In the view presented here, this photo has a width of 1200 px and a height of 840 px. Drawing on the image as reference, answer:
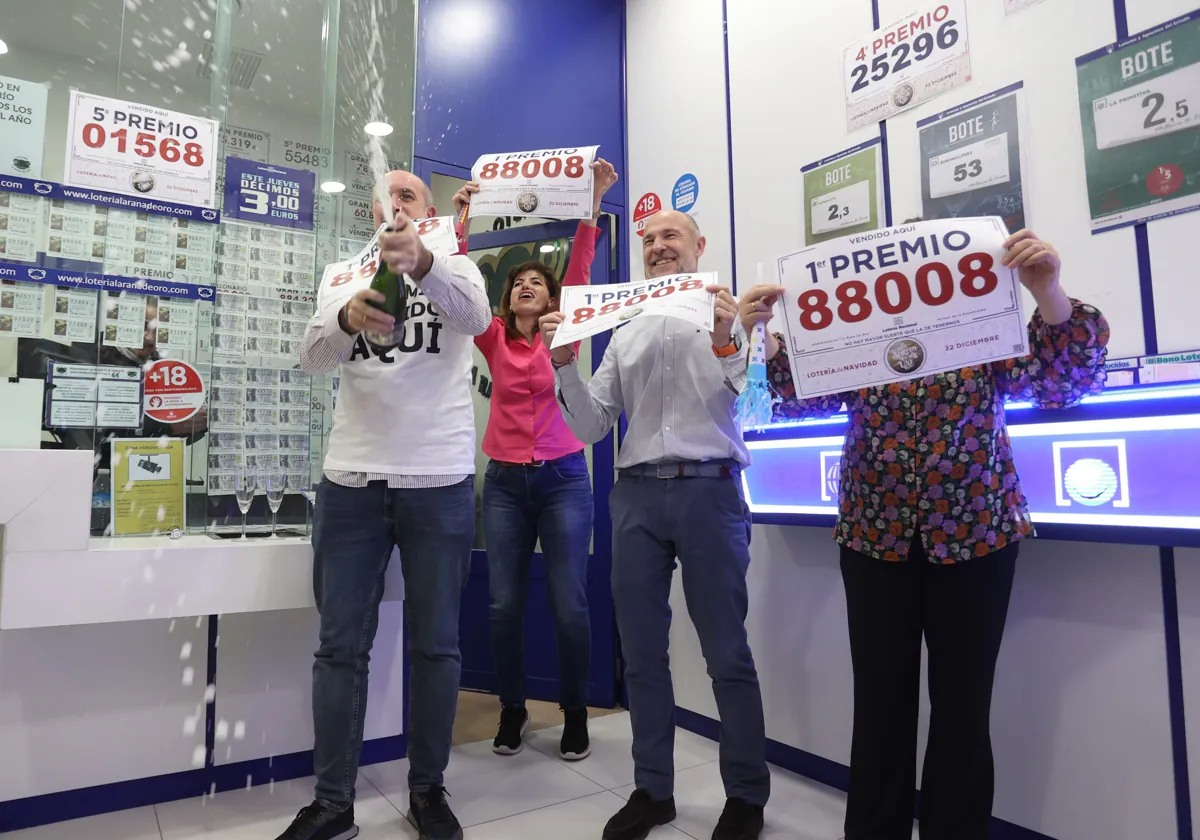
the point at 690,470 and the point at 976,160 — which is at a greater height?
the point at 976,160

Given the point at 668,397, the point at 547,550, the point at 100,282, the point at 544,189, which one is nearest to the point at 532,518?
the point at 547,550

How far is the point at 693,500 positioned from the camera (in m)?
1.89

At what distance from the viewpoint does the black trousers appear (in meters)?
1.51

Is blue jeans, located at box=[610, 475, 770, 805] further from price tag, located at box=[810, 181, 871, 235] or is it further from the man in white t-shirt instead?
price tag, located at box=[810, 181, 871, 235]

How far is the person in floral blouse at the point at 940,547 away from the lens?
4.91ft

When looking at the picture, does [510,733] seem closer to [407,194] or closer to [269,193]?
[407,194]

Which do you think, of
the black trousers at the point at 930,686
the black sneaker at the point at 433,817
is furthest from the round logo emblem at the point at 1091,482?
the black sneaker at the point at 433,817

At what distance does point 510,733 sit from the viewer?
261 centimetres

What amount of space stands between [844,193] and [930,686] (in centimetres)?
153

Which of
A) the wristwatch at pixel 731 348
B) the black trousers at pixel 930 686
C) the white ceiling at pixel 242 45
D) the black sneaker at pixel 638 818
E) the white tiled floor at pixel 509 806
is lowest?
the white tiled floor at pixel 509 806

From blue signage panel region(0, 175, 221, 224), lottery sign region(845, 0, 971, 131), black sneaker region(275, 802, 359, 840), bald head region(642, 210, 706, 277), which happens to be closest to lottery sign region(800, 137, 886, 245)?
lottery sign region(845, 0, 971, 131)

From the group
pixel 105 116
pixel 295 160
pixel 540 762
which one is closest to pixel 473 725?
pixel 540 762

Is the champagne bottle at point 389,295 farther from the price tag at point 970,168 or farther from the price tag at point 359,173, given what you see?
the price tag at point 970,168

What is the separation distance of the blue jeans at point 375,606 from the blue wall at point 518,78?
175 cm
